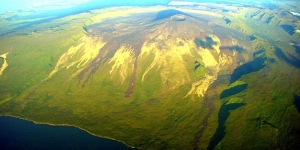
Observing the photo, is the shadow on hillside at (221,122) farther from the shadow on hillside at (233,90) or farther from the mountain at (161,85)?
the shadow on hillside at (233,90)

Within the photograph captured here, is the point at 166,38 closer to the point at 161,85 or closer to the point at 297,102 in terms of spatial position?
the point at 161,85

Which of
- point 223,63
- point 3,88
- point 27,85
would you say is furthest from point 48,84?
point 223,63

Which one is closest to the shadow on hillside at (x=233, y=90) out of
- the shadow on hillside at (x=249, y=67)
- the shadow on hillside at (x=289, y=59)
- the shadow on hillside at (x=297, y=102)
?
the shadow on hillside at (x=249, y=67)

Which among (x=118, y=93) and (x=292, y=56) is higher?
(x=118, y=93)

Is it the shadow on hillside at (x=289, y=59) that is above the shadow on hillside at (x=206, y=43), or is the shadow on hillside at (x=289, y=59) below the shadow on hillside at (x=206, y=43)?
below

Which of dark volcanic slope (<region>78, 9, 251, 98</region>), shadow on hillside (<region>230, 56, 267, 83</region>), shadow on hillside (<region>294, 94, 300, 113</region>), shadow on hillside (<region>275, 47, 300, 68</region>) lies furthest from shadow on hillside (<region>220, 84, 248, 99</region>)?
shadow on hillside (<region>275, 47, 300, 68</region>)

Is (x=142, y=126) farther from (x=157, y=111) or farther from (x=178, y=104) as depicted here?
(x=178, y=104)

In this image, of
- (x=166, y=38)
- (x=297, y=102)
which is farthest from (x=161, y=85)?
(x=297, y=102)
